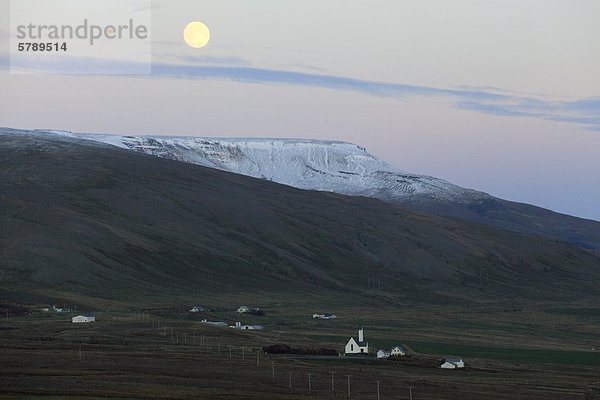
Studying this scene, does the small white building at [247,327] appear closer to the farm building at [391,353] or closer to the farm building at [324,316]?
the farm building at [324,316]

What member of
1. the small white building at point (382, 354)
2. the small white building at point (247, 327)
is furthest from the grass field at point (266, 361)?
the small white building at point (382, 354)

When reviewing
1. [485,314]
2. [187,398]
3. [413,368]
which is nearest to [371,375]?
[413,368]

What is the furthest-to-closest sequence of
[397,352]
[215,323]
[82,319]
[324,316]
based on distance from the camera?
1. [324,316]
2. [215,323]
3. [82,319]
4. [397,352]

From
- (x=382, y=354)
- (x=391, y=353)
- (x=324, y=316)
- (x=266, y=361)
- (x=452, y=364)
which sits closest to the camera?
(x=266, y=361)

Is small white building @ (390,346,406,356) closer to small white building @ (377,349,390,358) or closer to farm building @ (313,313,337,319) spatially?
small white building @ (377,349,390,358)

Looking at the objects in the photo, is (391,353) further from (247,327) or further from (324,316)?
(324,316)

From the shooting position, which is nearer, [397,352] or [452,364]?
[452,364]

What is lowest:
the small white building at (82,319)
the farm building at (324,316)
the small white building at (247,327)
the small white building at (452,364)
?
the small white building at (452,364)

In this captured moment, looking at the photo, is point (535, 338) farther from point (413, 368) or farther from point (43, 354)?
point (43, 354)

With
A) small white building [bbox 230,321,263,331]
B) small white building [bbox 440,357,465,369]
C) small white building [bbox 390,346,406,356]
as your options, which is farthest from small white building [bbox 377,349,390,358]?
small white building [bbox 230,321,263,331]

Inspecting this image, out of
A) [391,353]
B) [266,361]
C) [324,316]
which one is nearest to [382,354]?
[391,353]

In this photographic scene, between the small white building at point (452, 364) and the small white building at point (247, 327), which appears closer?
the small white building at point (452, 364)
